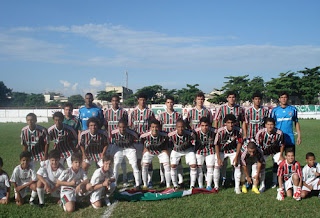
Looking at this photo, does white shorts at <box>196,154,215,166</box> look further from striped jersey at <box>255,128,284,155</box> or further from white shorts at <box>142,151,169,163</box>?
striped jersey at <box>255,128,284,155</box>

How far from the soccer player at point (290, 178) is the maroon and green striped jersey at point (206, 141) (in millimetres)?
1192

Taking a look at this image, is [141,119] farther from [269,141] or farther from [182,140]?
[269,141]

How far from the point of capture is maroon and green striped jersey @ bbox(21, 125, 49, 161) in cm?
473

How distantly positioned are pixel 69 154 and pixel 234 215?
3.04 m

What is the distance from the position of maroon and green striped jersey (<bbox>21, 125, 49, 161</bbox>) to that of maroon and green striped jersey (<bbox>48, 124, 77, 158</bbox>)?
0.12 meters

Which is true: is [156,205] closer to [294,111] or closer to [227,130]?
[227,130]

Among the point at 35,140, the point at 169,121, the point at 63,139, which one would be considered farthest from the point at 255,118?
the point at 35,140

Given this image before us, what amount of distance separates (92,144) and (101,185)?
104cm

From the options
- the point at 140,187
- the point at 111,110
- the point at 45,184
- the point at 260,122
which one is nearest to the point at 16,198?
the point at 45,184

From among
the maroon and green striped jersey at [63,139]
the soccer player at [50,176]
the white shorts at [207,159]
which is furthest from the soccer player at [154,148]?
the soccer player at [50,176]

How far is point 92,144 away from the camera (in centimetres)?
483

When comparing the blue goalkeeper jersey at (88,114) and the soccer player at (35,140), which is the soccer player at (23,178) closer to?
the soccer player at (35,140)

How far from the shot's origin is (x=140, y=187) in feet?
15.7

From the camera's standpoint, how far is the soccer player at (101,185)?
3.95m
